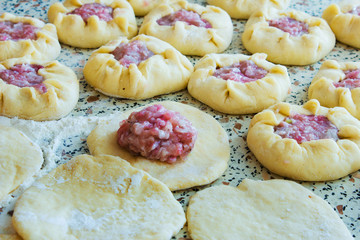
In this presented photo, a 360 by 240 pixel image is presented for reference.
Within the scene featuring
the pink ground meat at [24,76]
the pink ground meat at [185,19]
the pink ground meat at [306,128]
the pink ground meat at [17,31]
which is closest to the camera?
the pink ground meat at [306,128]

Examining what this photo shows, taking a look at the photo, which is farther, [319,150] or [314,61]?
[314,61]

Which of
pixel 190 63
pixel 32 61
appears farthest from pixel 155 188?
pixel 32 61

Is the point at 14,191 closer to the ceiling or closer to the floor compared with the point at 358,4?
closer to the floor

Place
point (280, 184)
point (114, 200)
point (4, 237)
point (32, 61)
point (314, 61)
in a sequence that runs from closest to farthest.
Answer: point (4, 237) < point (114, 200) < point (280, 184) < point (32, 61) < point (314, 61)

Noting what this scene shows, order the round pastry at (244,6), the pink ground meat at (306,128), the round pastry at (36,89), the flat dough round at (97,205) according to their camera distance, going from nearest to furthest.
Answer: the flat dough round at (97,205)
the pink ground meat at (306,128)
the round pastry at (36,89)
the round pastry at (244,6)

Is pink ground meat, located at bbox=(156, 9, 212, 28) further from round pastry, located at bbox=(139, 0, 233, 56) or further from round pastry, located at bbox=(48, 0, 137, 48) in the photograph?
round pastry, located at bbox=(48, 0, 137, 48)

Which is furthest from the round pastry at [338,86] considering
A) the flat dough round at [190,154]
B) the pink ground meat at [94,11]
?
the pink ground meat at [94,11]

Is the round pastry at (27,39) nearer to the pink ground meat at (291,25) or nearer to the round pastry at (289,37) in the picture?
the round pastry at (289,37)

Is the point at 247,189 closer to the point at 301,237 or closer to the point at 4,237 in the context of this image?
the point at 301,237
